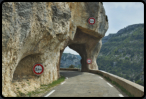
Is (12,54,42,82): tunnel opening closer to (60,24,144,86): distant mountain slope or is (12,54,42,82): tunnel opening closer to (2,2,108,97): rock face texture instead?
(2,2,108,97): rock face texture

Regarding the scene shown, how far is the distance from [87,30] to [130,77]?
8789 cm

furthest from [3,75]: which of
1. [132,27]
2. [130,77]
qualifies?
[132,27]

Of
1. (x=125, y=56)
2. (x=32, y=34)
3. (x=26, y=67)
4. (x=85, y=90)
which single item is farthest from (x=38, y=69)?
(x=125, y=56)

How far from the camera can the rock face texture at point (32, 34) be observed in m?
7.09

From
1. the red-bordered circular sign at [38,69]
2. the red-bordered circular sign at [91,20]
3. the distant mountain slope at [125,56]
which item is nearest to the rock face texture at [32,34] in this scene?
the red-bordered circular sign at [38,69]

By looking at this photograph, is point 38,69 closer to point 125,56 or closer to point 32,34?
point 32,34

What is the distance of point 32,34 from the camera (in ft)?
31.5

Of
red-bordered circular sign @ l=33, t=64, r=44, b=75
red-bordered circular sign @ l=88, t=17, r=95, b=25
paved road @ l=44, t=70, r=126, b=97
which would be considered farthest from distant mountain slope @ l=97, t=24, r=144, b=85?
red-bordered circular sign @ l=33, t=64, r=44, b=75

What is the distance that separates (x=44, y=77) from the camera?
1285 centimetres

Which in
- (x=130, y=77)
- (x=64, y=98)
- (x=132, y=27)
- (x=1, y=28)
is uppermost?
(x=132, y=27)

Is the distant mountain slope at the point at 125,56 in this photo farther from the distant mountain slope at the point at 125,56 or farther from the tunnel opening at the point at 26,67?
the tunnel opening at the point at 26,67

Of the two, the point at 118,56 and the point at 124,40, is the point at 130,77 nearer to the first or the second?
the point at 118,56

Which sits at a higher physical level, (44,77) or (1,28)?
(1,28)

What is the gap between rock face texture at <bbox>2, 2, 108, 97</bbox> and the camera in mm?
7086
